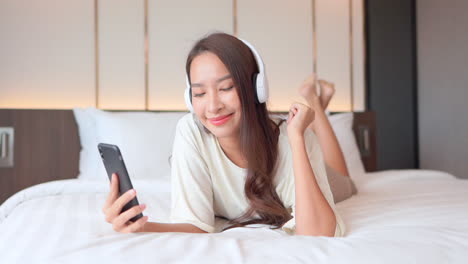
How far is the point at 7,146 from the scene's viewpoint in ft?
8.25

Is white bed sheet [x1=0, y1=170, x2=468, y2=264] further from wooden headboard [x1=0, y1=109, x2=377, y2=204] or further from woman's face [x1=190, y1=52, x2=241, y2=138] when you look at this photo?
wooden headboard [x1=0, y1=109, x2=377, y2=204]

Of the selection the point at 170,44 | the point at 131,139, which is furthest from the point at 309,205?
the point at 170,44

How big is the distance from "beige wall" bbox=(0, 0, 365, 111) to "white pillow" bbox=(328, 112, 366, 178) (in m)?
0.46

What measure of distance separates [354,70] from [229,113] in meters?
2.33

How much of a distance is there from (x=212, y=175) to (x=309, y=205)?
0.33 metres

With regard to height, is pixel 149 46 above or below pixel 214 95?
above

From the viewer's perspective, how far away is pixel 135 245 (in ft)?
3.10

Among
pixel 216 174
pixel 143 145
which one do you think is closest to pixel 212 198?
pixel 216 174

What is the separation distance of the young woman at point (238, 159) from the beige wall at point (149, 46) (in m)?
1.15

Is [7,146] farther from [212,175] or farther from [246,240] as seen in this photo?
[246,240]

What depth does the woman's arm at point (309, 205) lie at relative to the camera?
1.15 meters

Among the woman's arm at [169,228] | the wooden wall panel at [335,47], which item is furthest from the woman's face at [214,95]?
the wooden wall panel at [335,47]

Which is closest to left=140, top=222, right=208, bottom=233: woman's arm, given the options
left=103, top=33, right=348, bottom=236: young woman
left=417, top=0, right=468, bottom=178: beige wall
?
left=103, top=33, right=348, bottom=236: young woman

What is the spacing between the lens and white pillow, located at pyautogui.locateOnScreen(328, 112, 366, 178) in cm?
270
